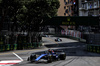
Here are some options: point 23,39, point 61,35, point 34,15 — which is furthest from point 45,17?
point 61,35

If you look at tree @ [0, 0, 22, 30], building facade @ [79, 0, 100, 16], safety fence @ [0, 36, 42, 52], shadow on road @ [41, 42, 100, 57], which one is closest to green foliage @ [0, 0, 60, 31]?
tree @ [0, 0, 22, 30]

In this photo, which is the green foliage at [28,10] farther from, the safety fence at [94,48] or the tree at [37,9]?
the safety fence at [94,48]

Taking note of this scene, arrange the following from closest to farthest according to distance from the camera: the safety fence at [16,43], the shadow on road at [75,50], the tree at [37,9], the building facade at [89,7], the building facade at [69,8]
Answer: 1. the shadow on road at [75,50]
2. the safety fence at [16,43]
3. the tree at [37,9]
4. the building facade at [89,7]
5. the building facade at [69,8]

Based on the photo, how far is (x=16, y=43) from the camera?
36.5m

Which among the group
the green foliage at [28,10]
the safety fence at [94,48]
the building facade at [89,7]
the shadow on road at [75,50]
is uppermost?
the building facade at [89,7]

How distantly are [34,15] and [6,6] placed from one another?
21.9 feet

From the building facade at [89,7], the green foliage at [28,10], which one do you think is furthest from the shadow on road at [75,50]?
the building facade at [89,7]

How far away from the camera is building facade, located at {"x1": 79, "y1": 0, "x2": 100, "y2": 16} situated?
64.4 metres

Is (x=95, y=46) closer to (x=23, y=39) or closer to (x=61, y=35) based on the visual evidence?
(x=23, y=39)

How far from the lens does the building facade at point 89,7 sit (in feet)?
211

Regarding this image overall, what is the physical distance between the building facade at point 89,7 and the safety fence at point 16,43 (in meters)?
33.4

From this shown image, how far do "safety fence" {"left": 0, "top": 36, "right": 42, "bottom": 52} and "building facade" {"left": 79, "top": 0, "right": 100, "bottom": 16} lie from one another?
33.4 metres

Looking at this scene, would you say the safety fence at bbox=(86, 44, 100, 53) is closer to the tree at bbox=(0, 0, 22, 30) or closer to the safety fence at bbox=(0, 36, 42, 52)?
the safety fence at bbox=(0, 36, 42, 52)

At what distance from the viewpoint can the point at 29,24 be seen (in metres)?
40.3
